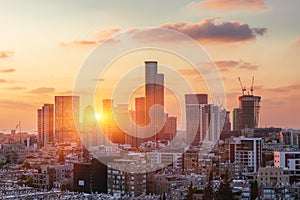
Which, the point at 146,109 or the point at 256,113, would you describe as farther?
the point at 256,113

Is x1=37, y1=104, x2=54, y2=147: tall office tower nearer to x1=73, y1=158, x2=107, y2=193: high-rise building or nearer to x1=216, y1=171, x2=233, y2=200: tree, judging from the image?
x1=73, y1=158, x2=107, y2=193: high-rise building

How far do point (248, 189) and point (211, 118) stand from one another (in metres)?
11.8

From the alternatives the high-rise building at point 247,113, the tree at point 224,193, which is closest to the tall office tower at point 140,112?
the high-rise building at point 247,113

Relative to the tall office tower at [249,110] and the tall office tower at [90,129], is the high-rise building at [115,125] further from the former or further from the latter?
the tall office tower at [249,110]

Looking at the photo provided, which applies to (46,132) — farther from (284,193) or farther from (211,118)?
(284,193)

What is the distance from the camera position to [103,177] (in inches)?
402

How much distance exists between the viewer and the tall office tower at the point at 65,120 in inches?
982

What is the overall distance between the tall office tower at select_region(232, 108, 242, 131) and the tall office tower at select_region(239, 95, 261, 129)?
0.09 meters

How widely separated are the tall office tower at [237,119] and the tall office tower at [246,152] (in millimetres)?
8309

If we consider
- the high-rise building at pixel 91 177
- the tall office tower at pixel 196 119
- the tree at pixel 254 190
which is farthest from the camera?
the tall office tower at pixel 196 119

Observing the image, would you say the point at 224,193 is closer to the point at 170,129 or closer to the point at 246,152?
the point at 246,152

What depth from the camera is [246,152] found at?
44.6 feet

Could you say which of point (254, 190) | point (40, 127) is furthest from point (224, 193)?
point (40, 127)

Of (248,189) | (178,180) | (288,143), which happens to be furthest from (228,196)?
(288,143)
